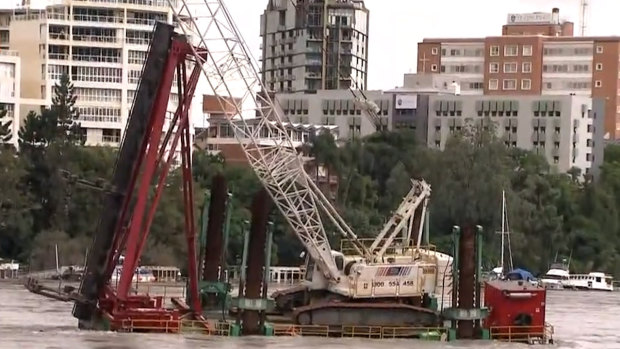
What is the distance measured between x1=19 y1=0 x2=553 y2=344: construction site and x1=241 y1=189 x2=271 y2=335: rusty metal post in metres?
0.05

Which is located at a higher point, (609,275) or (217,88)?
(217,88)

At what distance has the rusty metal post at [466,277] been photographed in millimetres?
65312

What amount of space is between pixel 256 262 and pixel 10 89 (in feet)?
290

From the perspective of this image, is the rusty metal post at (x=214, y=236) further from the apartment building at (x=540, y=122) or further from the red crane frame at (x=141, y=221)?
the apartment building at (x=540, y=122)

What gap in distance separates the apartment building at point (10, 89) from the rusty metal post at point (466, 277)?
84.1 metres

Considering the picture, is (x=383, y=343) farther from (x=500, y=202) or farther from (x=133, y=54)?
(x=133, y=54)

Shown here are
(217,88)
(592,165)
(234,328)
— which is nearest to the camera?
(234,328)

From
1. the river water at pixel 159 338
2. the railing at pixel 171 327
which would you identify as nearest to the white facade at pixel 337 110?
the river water at pixel 159 338

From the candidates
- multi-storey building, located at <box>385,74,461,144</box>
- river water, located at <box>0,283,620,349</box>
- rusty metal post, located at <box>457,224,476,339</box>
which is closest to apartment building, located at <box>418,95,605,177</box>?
multi-storey building, located at <box>385,74,461,144</box>

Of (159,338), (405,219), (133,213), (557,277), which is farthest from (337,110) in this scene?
(159,338)

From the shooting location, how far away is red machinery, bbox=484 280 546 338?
220ft

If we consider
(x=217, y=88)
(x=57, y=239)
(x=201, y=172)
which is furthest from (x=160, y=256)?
(x=217, y=88)

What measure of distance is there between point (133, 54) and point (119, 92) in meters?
3.79

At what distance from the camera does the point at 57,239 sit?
395 feet
